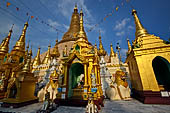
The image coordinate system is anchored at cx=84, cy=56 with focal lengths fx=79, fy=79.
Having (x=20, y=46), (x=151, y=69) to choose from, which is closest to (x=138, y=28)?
(x=151, y=69)

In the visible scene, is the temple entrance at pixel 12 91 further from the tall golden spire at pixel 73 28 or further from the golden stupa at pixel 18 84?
the tall golden spire at pixel 73 28

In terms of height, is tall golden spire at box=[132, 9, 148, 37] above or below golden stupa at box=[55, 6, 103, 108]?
above

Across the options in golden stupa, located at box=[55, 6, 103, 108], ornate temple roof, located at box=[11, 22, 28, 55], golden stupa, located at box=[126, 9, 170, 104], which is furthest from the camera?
ornate temple roof, located at box=[11, 22, 28, 55]

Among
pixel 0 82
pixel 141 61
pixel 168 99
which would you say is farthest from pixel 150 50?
pixel 0 82

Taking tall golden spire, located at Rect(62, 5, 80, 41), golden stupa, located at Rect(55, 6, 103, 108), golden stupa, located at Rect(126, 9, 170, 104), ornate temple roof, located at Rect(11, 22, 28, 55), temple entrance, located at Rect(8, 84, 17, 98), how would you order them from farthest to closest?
tall golden spire, located at Rect(62, 5, 80, 41), ornate temple roof, located at Rect(11, 22, 28, 55), temple entrance, located at Rect(8, 84, 17, 98), golden stupa, located at Rect(126, 9, 170, 104), golden stupa, located at Rect(55, 6, 103, 108)

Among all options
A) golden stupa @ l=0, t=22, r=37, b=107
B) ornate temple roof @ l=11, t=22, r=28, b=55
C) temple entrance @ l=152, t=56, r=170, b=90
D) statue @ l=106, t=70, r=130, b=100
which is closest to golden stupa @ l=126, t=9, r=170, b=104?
temple entrance @ l=152, t=56, r=170, b=90

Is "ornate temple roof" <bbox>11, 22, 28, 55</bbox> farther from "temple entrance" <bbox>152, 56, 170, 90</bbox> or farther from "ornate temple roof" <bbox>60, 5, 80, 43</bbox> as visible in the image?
"ornate temple roof" <bbox>60, 5, 80, 43</bbox>

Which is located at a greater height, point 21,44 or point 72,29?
point 72,29

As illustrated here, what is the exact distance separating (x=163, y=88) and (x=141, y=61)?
2.37 m

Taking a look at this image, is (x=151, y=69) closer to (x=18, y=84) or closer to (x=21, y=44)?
(x=18, y=84)

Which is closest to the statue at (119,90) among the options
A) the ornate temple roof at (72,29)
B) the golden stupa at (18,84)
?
the golden stupa at (18,84)

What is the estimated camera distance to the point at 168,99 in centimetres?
503

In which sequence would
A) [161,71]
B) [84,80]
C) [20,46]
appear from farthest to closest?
[20,46]
[161,71]
[84,80]

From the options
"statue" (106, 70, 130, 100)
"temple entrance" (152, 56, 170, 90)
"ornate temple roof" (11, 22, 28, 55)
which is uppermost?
"ornate temple roof" (11, 22, 28, 55)
